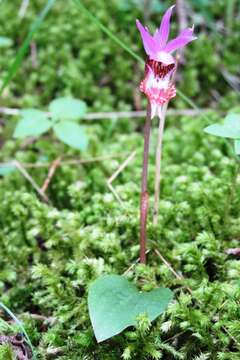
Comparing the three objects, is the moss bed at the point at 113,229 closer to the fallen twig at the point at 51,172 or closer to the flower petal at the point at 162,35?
the fallen twig at the point at 51,172

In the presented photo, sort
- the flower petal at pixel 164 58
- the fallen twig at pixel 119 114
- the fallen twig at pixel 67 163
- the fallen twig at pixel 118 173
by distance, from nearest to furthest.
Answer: the flower petal at pixel 164 58 → the fallen twig at pixel 118 173 → the fallen twig at pixel 67 163 → the fallen twig at pixel 119 114

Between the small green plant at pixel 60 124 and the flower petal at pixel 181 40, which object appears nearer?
the flower petal at pixel 181 40

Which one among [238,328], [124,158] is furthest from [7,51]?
[238,328]

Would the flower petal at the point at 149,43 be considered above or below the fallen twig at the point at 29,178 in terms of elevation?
above

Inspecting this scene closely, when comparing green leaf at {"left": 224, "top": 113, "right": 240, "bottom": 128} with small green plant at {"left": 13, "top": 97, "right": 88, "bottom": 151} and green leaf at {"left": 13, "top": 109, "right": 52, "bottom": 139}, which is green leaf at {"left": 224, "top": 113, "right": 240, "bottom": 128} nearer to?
small green plant at {"left": 13, "top": 97, "right": 88, "bottom": 151}

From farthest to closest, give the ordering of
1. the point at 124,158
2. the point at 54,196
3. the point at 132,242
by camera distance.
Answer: the point at 124,158
the point at 54,196
the point at 132,242

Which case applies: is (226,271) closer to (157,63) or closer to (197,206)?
(197,206)

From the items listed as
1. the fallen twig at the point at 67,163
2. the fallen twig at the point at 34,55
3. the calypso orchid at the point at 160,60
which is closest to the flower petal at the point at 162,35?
the calypso orchid at the point at 160,60

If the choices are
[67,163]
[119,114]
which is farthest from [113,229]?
[119,114]
